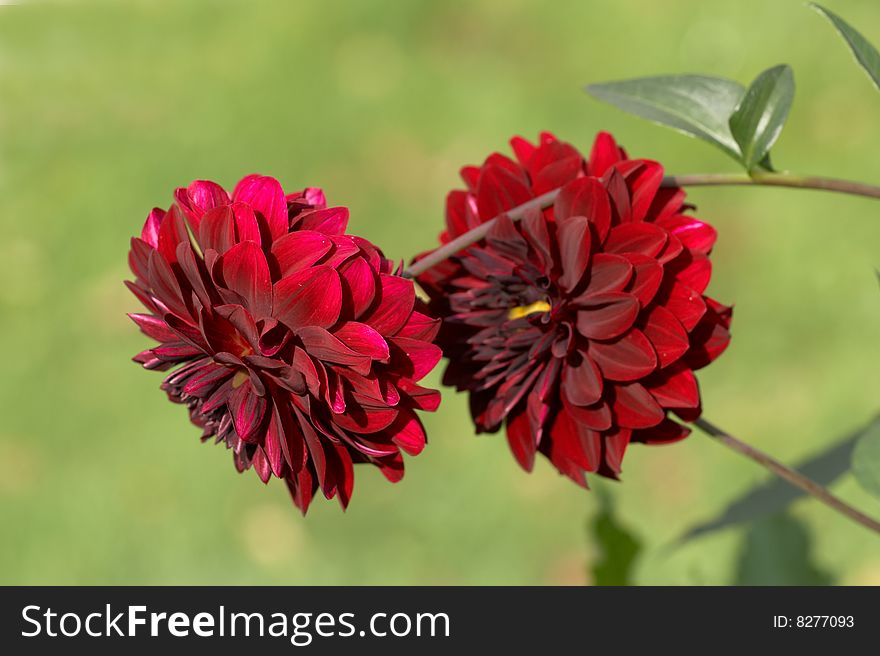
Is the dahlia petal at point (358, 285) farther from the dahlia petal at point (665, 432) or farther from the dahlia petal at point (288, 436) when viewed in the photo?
the dahlia petal at point (665, 432)

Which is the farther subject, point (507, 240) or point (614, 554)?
point (614, 554)

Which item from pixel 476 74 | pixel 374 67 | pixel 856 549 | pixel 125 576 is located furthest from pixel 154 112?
pixel 856 549

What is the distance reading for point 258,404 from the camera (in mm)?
492

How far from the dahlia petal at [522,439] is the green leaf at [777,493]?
7.1 inches

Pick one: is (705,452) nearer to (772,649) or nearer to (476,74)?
(476,74)

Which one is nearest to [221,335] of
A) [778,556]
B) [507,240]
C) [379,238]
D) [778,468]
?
[507,240]

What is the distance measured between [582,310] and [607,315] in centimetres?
2

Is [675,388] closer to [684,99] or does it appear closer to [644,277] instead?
[644,277]

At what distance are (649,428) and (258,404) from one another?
8.4 inches

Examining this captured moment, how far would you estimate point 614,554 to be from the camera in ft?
2.85

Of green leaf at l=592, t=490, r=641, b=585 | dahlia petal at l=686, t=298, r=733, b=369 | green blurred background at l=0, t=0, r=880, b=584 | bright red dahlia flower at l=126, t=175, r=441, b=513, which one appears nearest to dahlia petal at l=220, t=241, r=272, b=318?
bright red dahlia flower at l=126, t=175, r=441, b=513

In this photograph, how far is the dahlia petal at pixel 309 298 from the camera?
473 mm

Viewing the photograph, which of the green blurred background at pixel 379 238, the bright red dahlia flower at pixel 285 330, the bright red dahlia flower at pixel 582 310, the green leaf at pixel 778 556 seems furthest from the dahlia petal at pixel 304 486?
the green blurred background at pixel 379 238

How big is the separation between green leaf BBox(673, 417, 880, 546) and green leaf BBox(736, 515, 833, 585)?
12 centimetres
